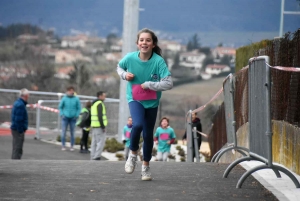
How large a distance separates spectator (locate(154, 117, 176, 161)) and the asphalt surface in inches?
326

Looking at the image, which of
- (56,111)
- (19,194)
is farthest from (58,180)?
(56,111)

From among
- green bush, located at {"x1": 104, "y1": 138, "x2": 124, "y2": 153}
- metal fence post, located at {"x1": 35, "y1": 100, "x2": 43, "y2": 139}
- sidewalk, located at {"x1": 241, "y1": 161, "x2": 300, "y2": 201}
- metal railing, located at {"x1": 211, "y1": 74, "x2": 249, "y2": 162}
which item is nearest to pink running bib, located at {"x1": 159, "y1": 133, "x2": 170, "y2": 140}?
green bush, located at {"x1": 104, "y1": 138, "x2": 124, "y2": 153}

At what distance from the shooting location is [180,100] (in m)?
73.2

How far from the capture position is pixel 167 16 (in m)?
121

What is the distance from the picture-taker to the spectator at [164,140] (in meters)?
20.7

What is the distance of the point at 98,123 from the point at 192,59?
215ft

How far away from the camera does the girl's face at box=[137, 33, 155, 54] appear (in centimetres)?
998

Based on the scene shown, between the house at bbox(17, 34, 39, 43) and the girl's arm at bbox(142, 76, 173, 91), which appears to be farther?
the house at bbox(17, 34, 39, 43)

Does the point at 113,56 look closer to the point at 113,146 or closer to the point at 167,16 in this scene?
the point at 167,16

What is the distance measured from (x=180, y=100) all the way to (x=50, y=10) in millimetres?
44458

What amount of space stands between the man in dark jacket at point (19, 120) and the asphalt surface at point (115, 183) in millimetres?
6564

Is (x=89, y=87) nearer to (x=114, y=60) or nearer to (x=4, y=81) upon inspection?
(x=4, y=81)

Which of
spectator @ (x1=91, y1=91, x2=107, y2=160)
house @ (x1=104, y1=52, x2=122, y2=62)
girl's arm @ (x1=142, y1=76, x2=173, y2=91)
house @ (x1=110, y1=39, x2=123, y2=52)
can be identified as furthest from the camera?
house @ (x1=110, y1=39, x2=123, y2=52)

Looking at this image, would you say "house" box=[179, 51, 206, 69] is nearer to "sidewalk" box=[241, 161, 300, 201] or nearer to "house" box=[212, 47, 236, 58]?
"house" box=[212, 47, 236, 58]
